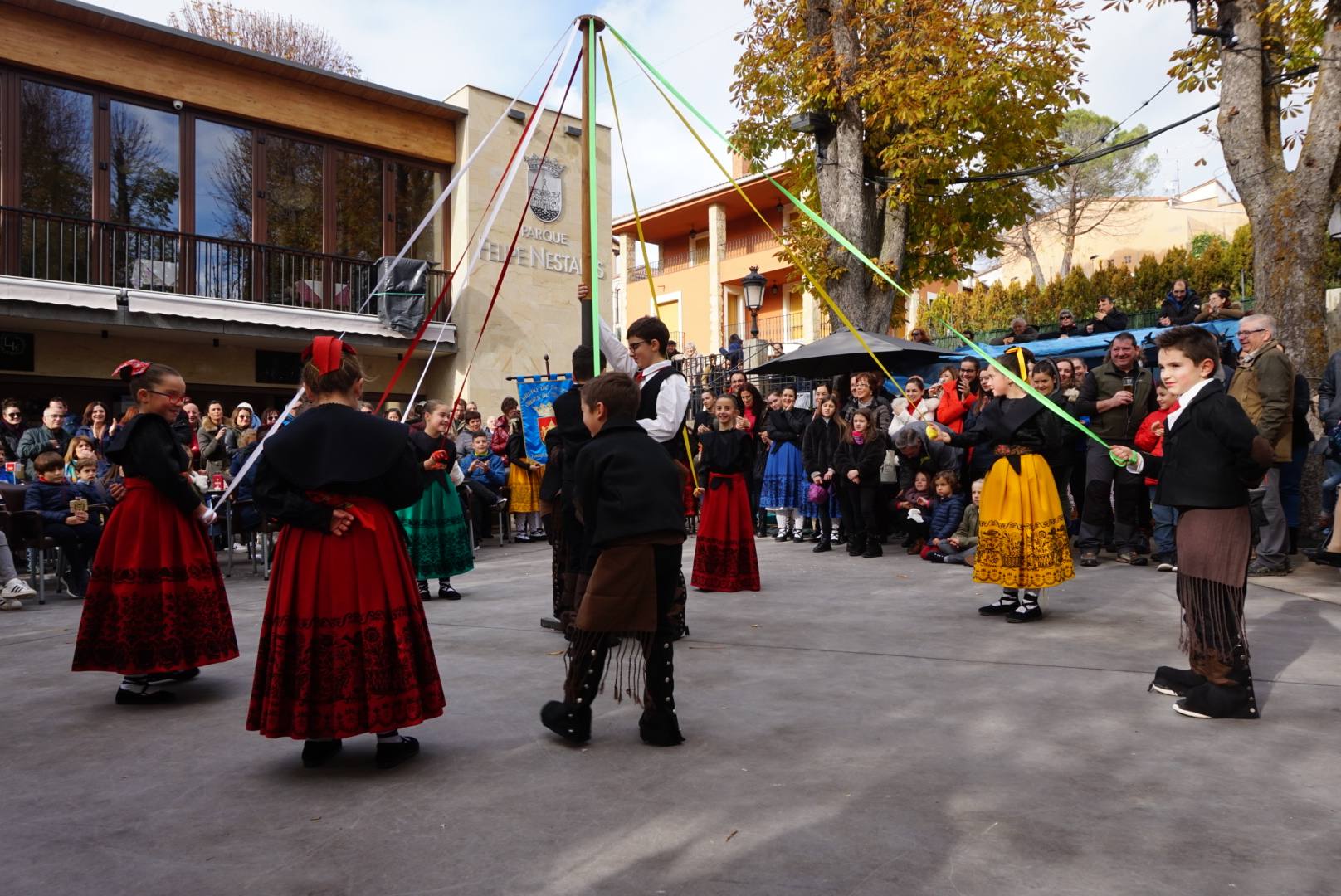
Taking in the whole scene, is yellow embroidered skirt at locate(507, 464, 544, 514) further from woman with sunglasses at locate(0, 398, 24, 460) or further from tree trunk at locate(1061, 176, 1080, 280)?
tree trunk at locate(1061, 176, 1080, 280)

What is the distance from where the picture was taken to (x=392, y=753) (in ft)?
13.0

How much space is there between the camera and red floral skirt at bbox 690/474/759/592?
27.9ft

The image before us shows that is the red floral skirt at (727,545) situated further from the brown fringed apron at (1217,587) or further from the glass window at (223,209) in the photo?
the glass window at (223,209)

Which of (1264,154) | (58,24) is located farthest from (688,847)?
(58,24)

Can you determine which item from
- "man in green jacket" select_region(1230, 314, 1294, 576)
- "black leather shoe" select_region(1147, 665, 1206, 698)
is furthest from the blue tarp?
"black leather shoe" select_region(1147, 665, 1206, 698)

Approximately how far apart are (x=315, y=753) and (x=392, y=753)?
0.32 metres

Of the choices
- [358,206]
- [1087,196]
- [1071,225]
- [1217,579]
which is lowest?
[1217,579]

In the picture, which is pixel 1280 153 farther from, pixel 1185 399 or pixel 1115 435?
pixel 1185 399

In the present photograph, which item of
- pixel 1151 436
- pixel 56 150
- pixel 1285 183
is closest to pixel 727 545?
pixel 1151 436

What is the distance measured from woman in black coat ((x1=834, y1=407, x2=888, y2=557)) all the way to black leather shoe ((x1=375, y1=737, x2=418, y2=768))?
7461 mm

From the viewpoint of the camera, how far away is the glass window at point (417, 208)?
1909cm

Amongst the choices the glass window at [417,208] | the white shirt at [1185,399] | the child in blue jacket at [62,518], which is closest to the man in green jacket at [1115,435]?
the white shirt at [1185,399]

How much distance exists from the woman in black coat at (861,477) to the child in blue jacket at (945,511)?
0.64 metres

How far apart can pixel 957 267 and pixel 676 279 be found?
20.6m
